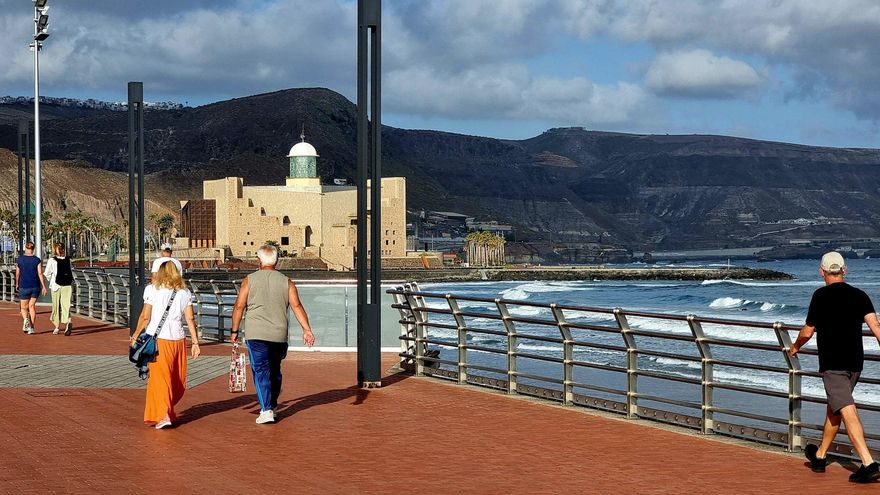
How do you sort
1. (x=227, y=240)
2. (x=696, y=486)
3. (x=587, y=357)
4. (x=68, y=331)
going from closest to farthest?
(x=696, y=486)
(x=68, y=331)
(x=587, y=357)
(x=227, y=240)

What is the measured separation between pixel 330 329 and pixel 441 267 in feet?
455

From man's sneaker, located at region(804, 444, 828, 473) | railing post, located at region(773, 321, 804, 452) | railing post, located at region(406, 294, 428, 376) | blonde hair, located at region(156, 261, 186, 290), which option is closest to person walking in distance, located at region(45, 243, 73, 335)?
railing post, located at region(406, 294, 428, 376)

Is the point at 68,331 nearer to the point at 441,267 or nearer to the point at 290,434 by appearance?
the point at 290,434

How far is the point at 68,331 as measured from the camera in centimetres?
2306

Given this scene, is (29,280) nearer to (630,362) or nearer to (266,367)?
(266,367)

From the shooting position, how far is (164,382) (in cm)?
1172

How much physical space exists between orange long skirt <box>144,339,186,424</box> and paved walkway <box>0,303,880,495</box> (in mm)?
204

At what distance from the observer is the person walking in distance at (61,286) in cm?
2280

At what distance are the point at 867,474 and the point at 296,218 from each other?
464 feet

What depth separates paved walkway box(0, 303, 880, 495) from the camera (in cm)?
902

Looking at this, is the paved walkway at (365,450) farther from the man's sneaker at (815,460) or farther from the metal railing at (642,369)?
the metal railing at (642,369)

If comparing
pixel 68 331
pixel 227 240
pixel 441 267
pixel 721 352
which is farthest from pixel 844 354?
pixel 441 267

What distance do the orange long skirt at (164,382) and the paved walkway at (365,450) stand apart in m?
0.20

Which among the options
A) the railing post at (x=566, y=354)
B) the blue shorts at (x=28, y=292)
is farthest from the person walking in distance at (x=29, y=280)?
the railing post at (x=566, y=354)
